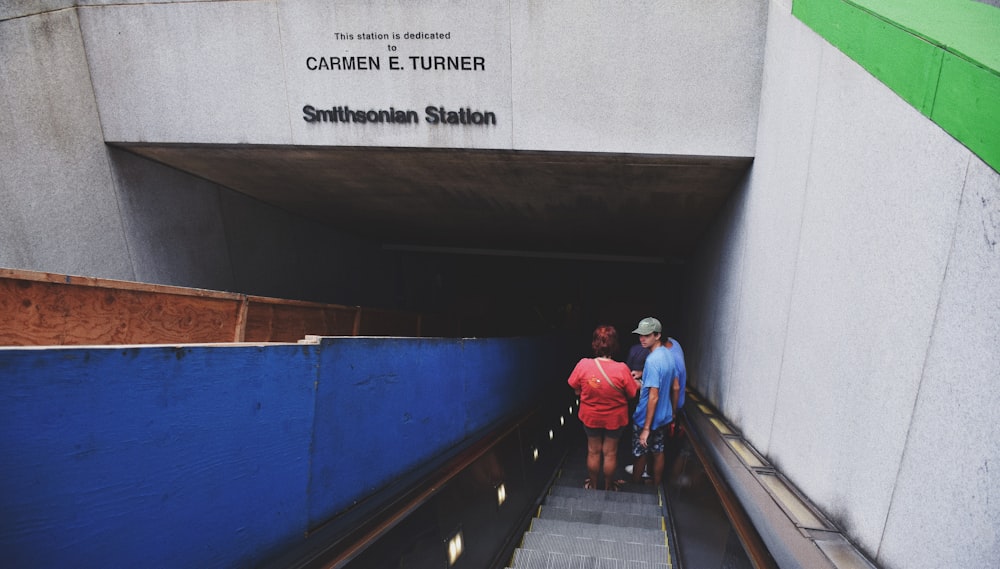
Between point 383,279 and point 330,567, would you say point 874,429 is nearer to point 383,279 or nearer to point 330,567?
point 330,567

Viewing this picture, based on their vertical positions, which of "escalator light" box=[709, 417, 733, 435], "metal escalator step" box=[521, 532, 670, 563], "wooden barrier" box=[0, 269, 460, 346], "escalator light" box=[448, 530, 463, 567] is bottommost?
"metal escalator step" box=[521, 532, 670, 563]

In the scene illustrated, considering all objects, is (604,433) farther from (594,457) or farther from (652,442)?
(652,442)

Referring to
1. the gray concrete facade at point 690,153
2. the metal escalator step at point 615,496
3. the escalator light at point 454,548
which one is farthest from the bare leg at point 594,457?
the escalator light at point 454,548

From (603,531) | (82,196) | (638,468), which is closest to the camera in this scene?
(603,531)

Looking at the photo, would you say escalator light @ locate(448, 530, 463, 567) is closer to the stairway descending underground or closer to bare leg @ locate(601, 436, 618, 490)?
the stairway descending underground

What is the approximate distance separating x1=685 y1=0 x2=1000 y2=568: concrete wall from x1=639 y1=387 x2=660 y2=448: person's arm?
0.76 meters

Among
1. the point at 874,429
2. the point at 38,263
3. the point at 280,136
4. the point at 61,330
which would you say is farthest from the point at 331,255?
the point at 874,429

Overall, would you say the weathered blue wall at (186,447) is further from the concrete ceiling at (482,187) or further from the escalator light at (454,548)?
the concrete ceiling at (482,187)

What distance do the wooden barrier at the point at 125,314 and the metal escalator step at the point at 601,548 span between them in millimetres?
2421

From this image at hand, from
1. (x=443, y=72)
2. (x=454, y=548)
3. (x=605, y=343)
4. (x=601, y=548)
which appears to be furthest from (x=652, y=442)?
(x=443, y=72)

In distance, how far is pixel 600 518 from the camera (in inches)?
132

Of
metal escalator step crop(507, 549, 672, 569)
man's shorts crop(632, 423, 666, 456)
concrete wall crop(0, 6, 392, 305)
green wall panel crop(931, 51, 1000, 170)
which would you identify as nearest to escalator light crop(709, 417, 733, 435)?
man's shorts crop(632, 423, 666, 456)

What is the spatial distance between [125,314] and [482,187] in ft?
11.8

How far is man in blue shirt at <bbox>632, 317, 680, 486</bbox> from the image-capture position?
3582 mm
